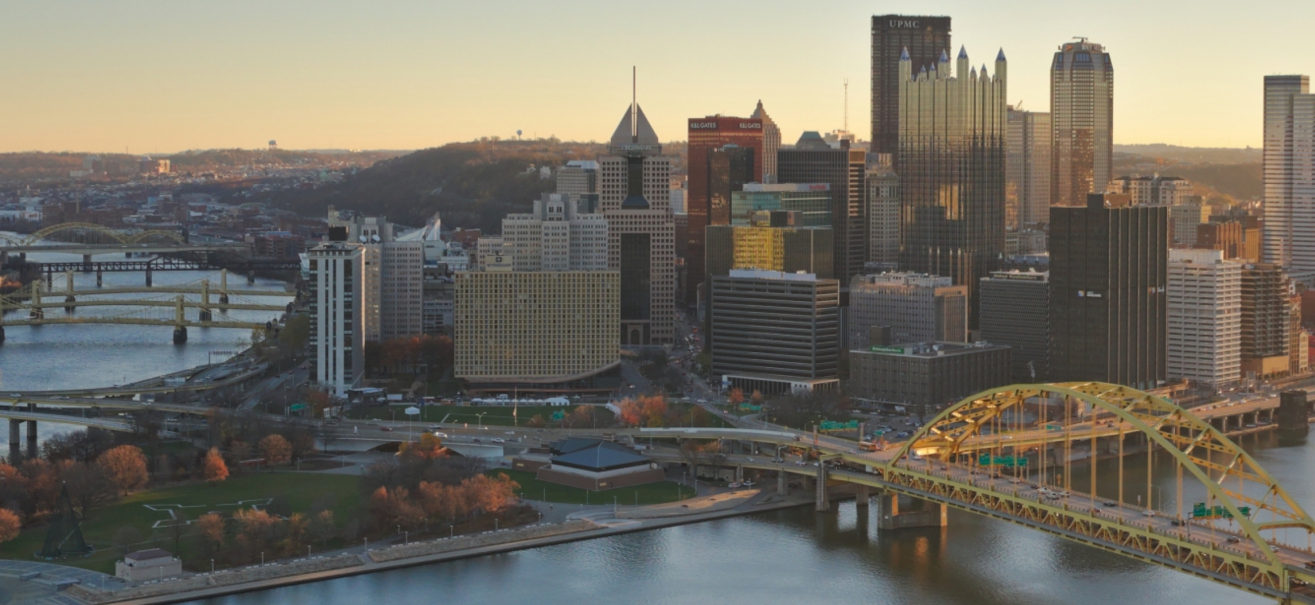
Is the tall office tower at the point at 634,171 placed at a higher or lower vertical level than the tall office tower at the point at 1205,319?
higher

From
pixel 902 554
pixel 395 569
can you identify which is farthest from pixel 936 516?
pixel 395 569

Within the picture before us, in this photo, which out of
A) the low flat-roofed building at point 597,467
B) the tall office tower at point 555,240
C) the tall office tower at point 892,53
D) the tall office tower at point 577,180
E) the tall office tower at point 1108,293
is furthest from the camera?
the tall office tower at point 892,53

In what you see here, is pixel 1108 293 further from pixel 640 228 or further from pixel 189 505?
pixel 189 505

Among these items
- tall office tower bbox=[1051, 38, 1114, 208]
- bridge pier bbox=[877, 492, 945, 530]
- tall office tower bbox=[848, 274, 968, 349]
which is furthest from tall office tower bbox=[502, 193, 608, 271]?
tall office tower bbox=[1051, 38, 1114, 208]

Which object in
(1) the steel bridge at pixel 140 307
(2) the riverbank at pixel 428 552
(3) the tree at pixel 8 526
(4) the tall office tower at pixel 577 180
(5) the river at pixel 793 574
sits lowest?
(5) the river at pixel 793 574

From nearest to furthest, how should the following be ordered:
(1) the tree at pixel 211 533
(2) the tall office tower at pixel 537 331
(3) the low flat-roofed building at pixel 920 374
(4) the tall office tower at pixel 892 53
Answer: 1. (1) the tree at pixel 211 533
2. (3) the low flat-roofed building at pixel 920 374
3. (2) the tall office tower at pixel 537 331
4. (4) the tall office tower at pixel 892 53

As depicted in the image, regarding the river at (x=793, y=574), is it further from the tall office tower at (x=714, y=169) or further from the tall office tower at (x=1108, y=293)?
the tall office tower at (x=714, y=169)

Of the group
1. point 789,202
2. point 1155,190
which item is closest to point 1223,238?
point 1155,190

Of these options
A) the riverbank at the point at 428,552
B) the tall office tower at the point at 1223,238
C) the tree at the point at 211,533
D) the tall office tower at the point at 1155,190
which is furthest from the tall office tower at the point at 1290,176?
the tree at the point at 211,533

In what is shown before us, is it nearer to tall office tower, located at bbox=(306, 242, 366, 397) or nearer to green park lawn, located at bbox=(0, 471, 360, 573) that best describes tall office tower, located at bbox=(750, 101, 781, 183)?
tall office tower, located at bbox=(306, 242, 366, 397)
